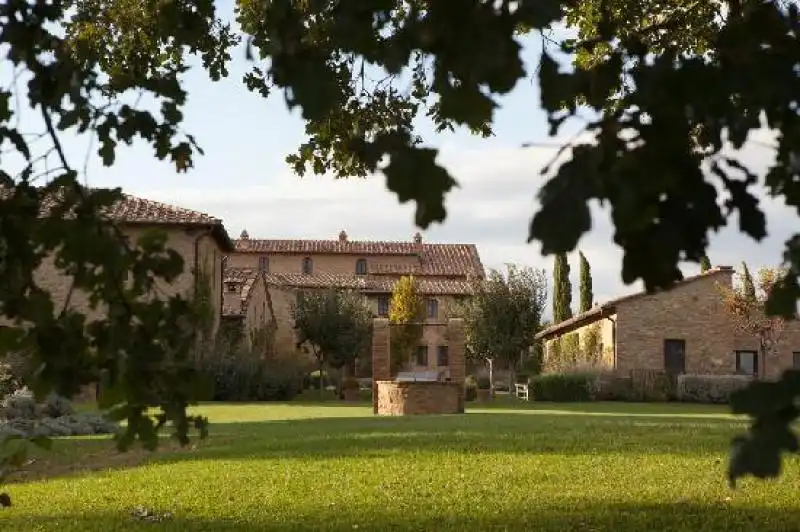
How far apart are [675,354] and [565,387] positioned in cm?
668

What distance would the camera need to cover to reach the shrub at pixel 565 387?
31.8 meters

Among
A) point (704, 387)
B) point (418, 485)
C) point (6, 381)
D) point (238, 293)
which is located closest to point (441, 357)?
point (238, 293)

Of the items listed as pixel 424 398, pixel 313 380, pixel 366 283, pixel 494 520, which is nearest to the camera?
pixel 494 520

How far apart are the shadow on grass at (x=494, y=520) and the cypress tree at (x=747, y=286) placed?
28.8 m

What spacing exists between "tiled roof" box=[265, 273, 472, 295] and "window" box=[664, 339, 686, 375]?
833 inches

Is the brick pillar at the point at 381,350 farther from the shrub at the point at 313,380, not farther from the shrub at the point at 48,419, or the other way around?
the shrub at the point at 313,380

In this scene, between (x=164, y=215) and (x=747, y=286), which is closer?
(x=164, y=215)

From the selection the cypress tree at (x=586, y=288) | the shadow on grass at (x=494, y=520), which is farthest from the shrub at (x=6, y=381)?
the cypress tree at (x=586, y=288)

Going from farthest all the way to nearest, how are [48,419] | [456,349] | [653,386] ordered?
[653,386] < [456,349] < [48,419]

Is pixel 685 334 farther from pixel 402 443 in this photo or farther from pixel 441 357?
pixel 402 443

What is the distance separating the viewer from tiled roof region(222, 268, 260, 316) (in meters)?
39.0

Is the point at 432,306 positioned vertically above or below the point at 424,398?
above

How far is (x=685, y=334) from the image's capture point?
1451 inches

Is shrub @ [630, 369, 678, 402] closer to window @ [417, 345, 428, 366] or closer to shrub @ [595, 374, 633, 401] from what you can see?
shrub @ [595, 374, 633, 401]
